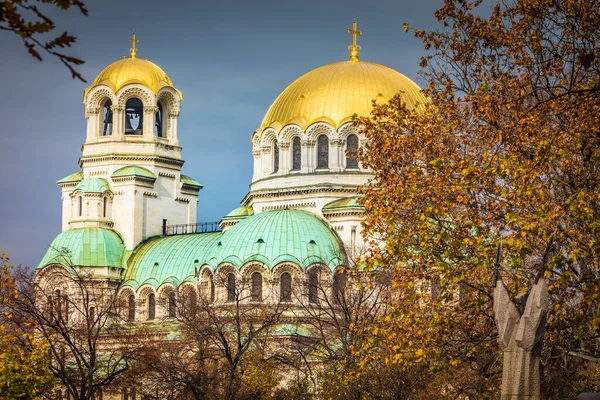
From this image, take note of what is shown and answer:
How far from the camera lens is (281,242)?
60.4 m

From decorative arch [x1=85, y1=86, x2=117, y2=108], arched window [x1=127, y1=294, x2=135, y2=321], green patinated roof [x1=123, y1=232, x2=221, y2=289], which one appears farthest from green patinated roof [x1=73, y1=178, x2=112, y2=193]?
arched window [x1=127, y1=294, x2=135, y2=321]

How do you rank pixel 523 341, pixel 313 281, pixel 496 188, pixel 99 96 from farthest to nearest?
pixel 99 96 → pixel 313 281 → pixel 496 188 → pixel 523 341

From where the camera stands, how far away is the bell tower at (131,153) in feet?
227

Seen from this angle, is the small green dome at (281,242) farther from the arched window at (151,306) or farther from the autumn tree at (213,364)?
the autumn tree at (213,364)

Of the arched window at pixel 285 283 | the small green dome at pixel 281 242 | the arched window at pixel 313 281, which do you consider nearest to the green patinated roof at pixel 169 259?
the small green dome at pixel 281 242

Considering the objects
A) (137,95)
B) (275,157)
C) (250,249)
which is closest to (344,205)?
(275,157)

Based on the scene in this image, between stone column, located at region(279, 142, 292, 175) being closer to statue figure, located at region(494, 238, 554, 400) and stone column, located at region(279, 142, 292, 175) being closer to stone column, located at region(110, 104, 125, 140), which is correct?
stone column, located at region(110, 104, 125, 140)

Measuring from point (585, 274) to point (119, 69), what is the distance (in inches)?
1911

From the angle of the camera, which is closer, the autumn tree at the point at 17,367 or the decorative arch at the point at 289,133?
the autumn tree at the point at 17,367

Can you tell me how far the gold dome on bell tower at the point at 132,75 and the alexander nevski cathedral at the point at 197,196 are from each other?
78 millimetres

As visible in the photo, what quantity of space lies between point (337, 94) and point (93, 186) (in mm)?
13702

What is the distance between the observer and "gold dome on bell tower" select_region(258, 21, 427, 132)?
6419 cm

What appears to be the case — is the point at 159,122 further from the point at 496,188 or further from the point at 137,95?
the point at 496,188

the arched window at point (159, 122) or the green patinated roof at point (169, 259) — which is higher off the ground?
the arched window at point (159, 122)
